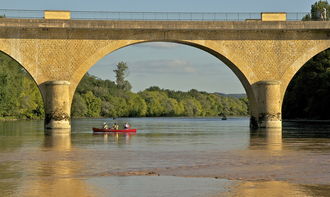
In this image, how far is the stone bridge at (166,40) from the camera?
42.5m

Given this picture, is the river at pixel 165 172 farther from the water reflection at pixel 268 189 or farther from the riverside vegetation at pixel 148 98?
the riverside vegetation at pixel 148 98

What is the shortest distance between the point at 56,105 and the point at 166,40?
29.6ft

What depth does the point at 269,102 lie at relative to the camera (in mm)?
45094

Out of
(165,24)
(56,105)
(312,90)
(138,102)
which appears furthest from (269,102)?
(138,102)

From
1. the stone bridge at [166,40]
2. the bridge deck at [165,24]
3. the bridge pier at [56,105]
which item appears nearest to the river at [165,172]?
the bridge pier at [56,105]

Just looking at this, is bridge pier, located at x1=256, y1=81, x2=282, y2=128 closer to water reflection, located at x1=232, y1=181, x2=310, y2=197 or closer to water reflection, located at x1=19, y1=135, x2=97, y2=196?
water reflection, located at x1=19, y1=135, x2=97, y2=196

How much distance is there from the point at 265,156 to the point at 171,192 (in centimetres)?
944

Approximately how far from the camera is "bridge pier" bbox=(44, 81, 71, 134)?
42.3 m

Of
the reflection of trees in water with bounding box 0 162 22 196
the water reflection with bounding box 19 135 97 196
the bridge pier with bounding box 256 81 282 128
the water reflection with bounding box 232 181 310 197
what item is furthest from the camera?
the bridge pier with bounding box 256 81 282 128

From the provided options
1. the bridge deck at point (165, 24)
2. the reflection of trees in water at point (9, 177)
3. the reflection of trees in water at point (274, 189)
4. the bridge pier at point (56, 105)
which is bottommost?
the reflection of trees in water at point (274, 189)

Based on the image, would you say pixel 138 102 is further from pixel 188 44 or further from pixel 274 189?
pixel 274 189

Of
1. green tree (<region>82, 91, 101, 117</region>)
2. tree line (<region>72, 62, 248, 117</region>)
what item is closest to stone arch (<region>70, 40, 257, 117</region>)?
tree line (<region>72, 62, 248, 117</region>)

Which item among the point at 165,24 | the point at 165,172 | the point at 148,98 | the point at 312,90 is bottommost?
the point at 165,172

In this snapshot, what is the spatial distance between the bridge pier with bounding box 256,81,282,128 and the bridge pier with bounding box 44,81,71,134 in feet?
45.3
